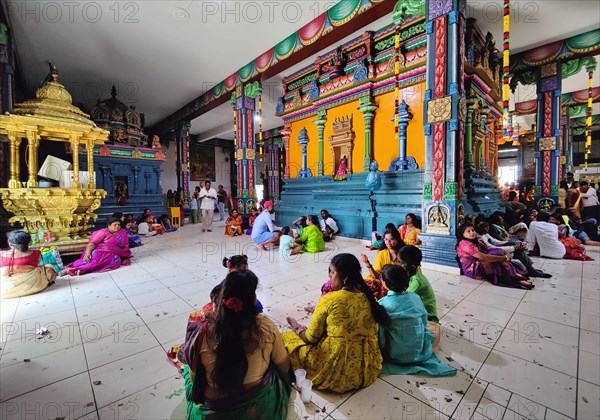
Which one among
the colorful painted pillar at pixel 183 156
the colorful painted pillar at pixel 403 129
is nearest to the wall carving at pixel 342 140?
the colorful painted pillar at pixel 403 129

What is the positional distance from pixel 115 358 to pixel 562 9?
9.66 metres

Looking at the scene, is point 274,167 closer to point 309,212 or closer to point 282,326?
point 309,212

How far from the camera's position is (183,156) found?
14.4 meters

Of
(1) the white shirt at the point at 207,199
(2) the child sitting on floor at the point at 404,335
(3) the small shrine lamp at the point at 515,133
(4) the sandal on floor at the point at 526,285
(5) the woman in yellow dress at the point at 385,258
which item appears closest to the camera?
(2) the child sitting on floor at the point at 404,335

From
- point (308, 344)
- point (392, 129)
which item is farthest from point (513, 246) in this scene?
point (392, 129)

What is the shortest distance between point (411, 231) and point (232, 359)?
4643 mm

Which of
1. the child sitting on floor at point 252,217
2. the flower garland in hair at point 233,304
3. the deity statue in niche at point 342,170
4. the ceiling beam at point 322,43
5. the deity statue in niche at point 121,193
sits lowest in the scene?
the child sitting on floor at point 252,217

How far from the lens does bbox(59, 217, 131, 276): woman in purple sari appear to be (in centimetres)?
437

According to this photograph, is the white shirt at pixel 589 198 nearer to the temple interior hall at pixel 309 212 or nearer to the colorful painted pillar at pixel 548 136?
the temple interior hall at pixel 309 212

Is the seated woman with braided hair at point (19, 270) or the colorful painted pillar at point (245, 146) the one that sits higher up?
the colorful painted pillar at point (245, 146)

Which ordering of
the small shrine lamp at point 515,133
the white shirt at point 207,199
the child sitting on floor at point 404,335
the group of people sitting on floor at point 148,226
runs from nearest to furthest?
the child sitting on floor at point 404,335
the small shrine lamp at point 515,133
the group of people sitting on floor at point 148,226
the white shirt at point 207,199

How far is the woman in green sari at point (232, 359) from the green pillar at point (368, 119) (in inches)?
261

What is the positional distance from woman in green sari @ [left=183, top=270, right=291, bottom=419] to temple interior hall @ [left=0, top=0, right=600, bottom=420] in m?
0.02

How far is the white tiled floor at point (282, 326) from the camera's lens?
1.63 metres
